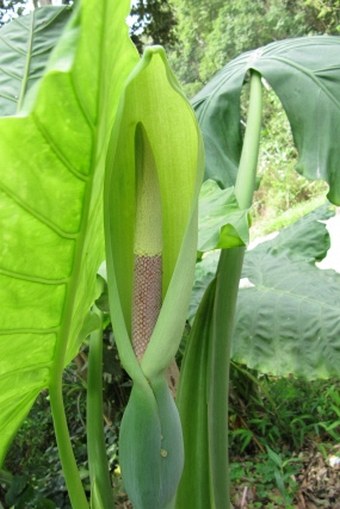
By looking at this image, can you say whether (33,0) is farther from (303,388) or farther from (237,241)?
(237,241)

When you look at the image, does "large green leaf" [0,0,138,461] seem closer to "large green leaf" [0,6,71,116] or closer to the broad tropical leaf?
"large green leaf" [0,6,71,116]

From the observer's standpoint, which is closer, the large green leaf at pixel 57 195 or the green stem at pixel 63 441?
the large green leaf at pixel 57 195

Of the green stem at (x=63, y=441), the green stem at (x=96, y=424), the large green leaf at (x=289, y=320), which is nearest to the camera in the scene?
the green stem at (x=63, y=441)

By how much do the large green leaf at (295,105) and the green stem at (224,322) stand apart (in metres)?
0.09

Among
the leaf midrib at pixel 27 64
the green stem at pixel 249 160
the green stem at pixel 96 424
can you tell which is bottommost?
the green stem at pixel 96 424

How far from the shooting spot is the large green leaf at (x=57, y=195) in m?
0.29

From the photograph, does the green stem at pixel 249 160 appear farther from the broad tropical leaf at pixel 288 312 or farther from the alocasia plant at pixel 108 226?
the broad tropical leaf at pixel 288 312

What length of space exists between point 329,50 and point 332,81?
10 cm

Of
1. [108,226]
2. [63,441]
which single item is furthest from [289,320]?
[108,226]

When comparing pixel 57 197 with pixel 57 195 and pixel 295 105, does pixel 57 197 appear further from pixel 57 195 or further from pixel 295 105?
pixel 295 105

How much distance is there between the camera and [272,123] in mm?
6793

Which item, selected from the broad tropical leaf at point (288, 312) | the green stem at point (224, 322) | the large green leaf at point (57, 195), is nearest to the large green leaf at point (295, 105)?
the green stem at point (224, 322)

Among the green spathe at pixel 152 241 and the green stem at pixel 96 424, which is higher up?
the green spathe at pixel 152 241

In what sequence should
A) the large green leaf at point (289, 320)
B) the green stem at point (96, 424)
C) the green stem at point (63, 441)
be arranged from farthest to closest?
1. the large green leaf at point (289, 320)
2. the green stem at point (96, 424)
3. the green stem at point (63, 441)
